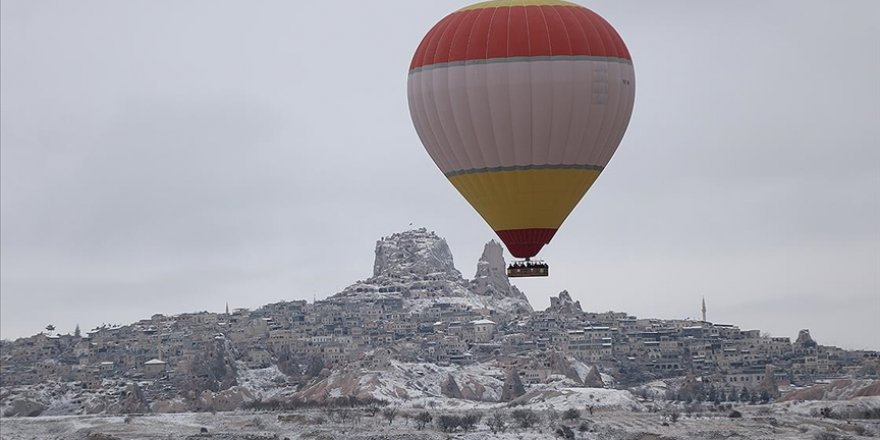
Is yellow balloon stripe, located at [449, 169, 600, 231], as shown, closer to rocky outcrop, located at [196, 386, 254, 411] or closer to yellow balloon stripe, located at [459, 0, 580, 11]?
yellow balloon stripe, located at [459, 0, 580, 11]

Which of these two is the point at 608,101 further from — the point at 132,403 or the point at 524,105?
the point at 132,403

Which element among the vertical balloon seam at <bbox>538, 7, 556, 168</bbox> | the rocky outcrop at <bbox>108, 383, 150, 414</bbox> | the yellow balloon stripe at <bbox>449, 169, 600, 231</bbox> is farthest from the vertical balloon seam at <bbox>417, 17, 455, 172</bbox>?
the rocky outcrop at <bbox>108, 383, 150, 414</bbox>

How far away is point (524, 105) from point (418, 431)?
2376 inches

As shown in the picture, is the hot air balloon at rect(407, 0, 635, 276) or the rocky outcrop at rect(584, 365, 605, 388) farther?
the rocky outcrop at rect(584, 365, 605, 388)

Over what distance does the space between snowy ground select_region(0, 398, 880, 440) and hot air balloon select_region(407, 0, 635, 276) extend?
50721mm

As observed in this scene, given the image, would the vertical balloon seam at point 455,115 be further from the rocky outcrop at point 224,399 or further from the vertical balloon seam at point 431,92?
the rocky outcrop at point 224,399

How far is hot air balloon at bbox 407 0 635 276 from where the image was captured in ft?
240

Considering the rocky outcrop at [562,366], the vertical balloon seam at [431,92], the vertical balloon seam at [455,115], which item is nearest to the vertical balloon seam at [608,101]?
the vertical balloon seam at [455,115]

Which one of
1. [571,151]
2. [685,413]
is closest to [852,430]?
[685,413]

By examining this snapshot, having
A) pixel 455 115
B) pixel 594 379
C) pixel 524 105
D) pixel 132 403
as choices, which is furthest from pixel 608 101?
pixel 594 379

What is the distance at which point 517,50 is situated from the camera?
240ft

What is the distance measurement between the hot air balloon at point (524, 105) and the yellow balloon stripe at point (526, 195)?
0.03 meters

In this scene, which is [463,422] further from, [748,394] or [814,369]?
[814,369]

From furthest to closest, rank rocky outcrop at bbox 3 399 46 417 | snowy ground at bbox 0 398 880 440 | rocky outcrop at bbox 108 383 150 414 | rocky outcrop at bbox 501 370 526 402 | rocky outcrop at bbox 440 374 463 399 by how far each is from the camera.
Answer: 1. rocky outcrop at bbox 440 374 463 399
2. rocky outcrop at bbox 3 399 46 417
3. rocky outcrop at bbox 501 370 526 402
4. rocky outcrop at bbox 108 383 150 414
5. snowy ground at bbox 0 398 880 440
